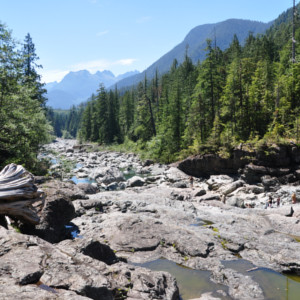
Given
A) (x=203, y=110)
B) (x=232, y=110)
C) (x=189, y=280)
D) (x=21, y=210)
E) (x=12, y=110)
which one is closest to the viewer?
(x=21, y=210)

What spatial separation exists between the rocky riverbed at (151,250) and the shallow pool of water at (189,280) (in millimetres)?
39

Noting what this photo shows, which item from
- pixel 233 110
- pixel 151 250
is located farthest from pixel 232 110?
pixel 151 250

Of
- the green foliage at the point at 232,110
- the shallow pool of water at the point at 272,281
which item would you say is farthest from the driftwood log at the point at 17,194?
the green foliage at the point at 232,110

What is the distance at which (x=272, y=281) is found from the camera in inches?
393

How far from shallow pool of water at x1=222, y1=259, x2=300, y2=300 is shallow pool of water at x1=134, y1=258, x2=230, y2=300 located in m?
1.55

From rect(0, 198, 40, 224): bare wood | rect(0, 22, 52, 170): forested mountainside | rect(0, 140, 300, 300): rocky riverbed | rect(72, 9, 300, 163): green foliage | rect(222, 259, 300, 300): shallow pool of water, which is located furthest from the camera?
rect(72, 9, 300, 163): green foliage

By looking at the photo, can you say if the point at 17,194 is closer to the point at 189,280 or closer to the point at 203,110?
the point at 189,280

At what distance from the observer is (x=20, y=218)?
29.2 feet

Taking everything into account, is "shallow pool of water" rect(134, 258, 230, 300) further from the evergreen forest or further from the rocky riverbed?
the evergreen forest

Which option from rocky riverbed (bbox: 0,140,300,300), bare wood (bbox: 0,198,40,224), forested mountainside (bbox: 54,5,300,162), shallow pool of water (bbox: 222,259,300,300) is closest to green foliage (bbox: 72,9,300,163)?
forested mountainside (bbox: 54,5,300,162)

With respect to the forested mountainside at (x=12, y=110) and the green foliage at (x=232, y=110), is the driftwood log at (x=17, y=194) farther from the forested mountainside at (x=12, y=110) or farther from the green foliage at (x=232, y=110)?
the green foliage at (x=232, y=110)

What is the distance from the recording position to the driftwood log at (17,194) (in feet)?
26.7

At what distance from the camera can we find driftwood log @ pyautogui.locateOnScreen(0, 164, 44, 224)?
8.14 m

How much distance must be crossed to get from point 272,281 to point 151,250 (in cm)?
543
